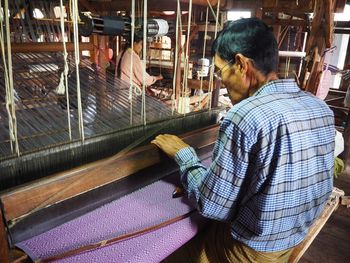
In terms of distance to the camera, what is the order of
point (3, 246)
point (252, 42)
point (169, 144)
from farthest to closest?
point (169, 144) → point (252, 42) → point (3, 246)

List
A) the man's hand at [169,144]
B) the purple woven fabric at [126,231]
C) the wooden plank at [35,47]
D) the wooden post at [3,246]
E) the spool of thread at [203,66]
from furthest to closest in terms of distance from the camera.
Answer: the spool of thread at [203,66], the wooden plank at [35,47], the man's hand at [169,144], the purple woven fabric at [126,231], the wooden post at [3,246]

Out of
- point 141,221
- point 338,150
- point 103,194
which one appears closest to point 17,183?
point 103,194

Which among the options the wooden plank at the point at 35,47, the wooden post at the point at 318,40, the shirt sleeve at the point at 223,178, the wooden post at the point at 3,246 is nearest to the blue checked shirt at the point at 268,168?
the shirt sleeve at the point at 223,178

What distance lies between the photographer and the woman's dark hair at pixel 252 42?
108 cm

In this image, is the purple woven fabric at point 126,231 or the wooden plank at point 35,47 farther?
the wooden plank at point 35,47

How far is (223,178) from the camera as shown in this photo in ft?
3.55

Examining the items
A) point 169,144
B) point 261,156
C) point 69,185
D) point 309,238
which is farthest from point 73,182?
point 309,238

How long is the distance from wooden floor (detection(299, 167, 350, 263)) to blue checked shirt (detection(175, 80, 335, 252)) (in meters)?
1.64

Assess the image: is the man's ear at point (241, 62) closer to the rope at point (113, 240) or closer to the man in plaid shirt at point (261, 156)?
the man in plaid shirt at point (261, 156)

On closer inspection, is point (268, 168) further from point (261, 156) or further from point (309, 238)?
point (309, 238)

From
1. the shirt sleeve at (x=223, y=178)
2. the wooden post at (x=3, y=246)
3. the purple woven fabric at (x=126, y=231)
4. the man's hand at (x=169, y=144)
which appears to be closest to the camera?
the wooden post at (x=3, y=246)

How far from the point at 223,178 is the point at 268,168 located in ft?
0.53

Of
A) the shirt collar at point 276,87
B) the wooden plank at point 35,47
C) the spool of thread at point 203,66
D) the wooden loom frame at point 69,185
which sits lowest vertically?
the wooden loom frame at point 69,185

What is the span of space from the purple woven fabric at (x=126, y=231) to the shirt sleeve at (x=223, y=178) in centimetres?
12
